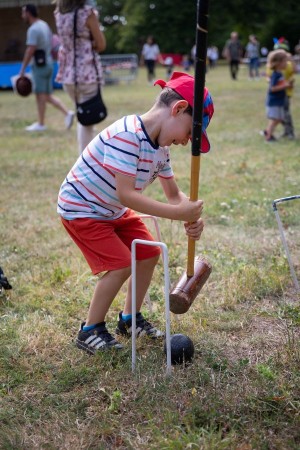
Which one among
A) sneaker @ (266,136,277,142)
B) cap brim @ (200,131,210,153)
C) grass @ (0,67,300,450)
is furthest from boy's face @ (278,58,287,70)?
cap brim @ (200,131,210,153)

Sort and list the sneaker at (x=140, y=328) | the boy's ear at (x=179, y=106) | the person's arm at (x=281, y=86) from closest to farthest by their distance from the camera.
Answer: the boy's ear at (x=179, y=106)
the sneaker at (x=140, y=328)
the person's arm at (x=281, y=86)

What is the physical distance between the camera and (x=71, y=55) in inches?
250

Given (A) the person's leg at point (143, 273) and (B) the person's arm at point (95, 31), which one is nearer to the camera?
(A) the person's leg at point (143, 273)

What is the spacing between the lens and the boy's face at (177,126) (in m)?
2.52

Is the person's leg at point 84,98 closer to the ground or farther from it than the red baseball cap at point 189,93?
closer to the ground

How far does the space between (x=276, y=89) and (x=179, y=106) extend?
661cm

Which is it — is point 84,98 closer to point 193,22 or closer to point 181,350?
point 181,350

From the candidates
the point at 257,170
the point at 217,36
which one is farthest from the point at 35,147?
the point at 217,36

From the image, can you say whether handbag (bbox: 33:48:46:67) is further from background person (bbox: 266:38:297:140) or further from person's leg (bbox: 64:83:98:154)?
background person (bbox: 266:38:297:140)

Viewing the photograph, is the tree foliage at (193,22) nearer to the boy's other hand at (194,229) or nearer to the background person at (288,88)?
the background person at (288,88)

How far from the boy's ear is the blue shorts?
24.2 feet

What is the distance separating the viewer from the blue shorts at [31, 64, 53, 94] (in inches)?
372

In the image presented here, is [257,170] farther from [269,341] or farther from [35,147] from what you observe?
[269,341]

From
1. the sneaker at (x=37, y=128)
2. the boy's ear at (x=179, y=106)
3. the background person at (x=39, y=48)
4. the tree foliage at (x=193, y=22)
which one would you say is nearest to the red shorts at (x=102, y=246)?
the boy's ear at (x=179, y=106)
